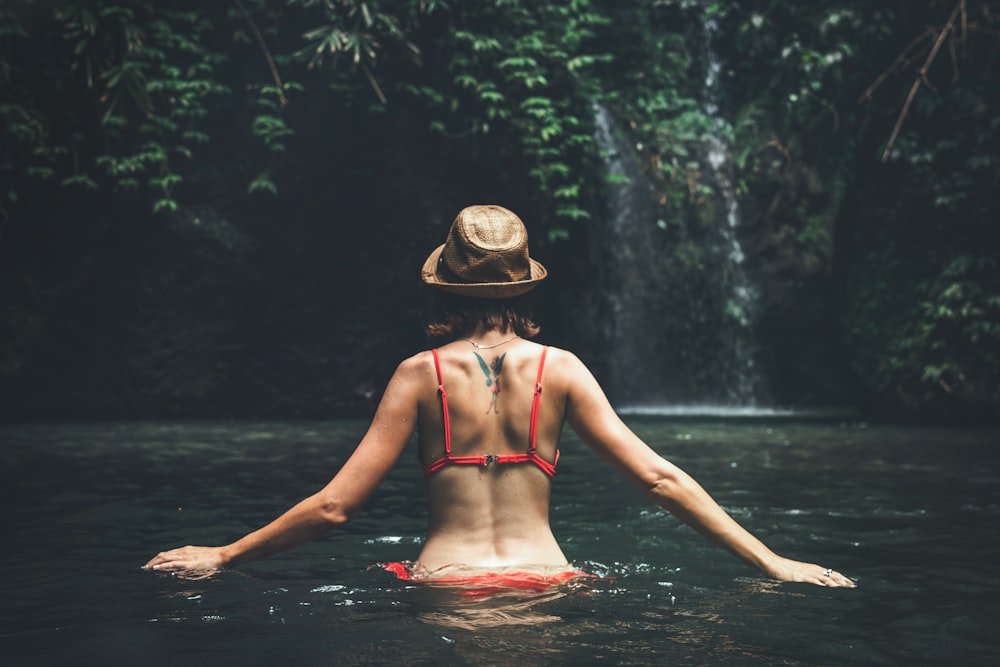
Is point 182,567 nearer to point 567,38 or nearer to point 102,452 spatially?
point 102,452

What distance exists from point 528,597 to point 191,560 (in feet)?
3.74

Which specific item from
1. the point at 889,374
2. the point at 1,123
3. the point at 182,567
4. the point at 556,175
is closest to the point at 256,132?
the point at 1,123

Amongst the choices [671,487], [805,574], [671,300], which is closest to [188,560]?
[671,487]

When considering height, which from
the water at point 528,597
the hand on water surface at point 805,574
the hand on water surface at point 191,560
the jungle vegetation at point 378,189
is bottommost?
the water at point 528,597

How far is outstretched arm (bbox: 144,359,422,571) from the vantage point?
10.3 ft

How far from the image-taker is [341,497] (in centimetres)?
316

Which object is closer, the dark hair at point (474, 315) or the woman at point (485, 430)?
the woman at point (485, 430)

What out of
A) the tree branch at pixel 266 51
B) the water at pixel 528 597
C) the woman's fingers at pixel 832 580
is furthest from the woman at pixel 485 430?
the tree branch at pixel 266 51

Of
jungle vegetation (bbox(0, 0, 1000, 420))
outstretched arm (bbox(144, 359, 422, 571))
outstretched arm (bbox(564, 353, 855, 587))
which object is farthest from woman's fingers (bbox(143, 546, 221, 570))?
jungle vegetation (bbox(0, 0, 1000, 420))

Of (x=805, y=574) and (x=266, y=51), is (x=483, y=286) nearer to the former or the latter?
(x=805, y=574)

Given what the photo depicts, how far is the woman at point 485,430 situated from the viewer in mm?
3252

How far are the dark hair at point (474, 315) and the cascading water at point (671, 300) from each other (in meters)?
11.0

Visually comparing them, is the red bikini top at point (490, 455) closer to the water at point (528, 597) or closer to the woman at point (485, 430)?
the woman at point (485, 430)

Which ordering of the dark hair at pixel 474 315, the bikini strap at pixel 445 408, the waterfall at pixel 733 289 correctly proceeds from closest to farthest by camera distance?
the bikini strap at pixel 445 408
the dark hair at pixel 474 315
the waterfall at pixel 733 289
